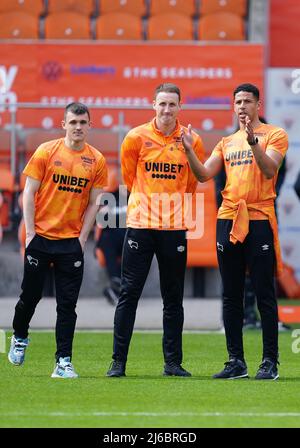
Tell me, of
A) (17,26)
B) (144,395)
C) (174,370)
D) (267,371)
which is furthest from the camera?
(17,26)

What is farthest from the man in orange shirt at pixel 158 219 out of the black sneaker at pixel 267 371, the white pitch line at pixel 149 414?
the white pitch line at pixel 149 414

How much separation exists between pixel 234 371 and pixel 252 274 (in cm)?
66

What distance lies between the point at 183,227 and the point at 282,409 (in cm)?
192

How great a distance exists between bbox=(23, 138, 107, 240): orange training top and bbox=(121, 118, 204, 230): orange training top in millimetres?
313

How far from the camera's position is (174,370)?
8.35 meters

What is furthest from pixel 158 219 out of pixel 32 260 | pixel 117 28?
pixel 117 28

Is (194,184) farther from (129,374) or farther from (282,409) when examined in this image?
(282,409)

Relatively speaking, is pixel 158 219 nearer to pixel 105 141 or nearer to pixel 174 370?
pixel 174 370

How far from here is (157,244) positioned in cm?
829

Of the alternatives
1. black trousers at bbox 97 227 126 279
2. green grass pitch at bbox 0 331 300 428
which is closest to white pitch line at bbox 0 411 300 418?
green grass pitch at bbox 0 331 300 428

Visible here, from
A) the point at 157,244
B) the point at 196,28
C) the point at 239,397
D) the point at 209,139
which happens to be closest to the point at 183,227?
the point at 157,244

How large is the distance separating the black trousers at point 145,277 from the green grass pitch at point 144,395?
261mm

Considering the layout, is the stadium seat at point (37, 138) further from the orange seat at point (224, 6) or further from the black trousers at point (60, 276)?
the black trousers at point (60, 276)

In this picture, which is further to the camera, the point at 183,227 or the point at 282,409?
the point at 183,227
